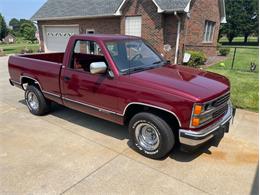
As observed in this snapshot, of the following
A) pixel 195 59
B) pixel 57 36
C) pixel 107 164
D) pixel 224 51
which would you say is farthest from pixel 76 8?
pixel 107 164

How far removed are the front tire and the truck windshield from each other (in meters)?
0.88

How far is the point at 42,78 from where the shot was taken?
5133 mm

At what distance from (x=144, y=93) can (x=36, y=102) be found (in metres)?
3.38

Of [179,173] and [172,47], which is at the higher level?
[172,47]

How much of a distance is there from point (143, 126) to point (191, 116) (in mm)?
924

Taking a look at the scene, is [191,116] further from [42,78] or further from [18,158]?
[42,78]

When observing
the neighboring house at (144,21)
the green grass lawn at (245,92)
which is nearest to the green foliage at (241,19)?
the neighboring house at (144,21)

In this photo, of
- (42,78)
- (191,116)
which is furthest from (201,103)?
(42,78)

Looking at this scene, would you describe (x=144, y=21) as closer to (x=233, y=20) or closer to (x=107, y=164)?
(x=107, y=164)

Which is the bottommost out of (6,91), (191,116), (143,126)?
(6,91)

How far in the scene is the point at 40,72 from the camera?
202 inches

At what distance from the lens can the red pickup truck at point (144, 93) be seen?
325 centimetres

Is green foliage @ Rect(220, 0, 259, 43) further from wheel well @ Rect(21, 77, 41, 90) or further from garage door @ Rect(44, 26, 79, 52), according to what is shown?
wheel well @ Rect(21, 77, 41, 90)

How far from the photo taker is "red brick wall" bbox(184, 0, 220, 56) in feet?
42.5
